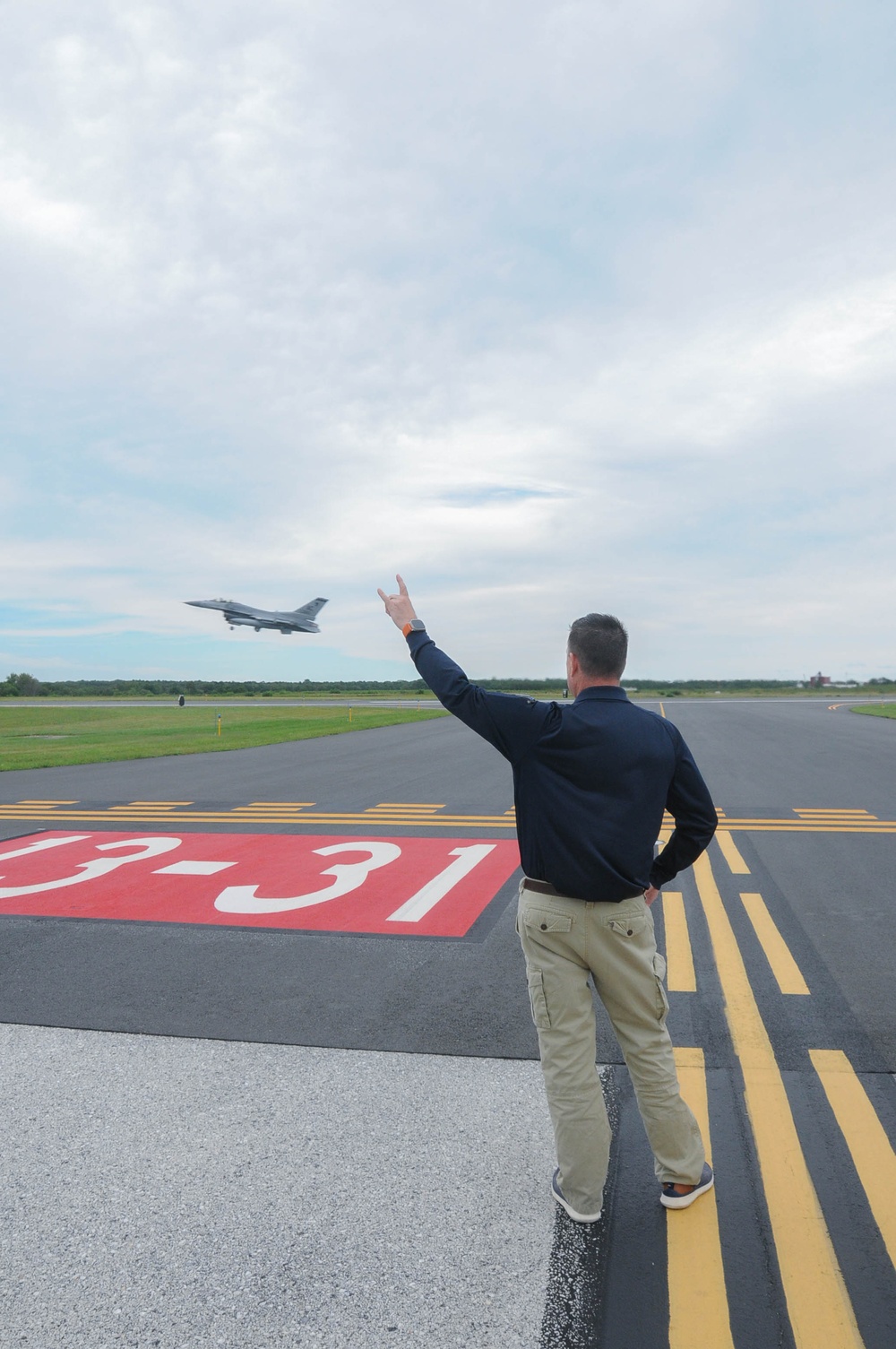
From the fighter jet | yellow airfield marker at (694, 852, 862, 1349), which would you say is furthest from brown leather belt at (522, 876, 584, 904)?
the fighter jet

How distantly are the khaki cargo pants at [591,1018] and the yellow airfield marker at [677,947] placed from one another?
1.59 m

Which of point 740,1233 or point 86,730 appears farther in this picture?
point 86,730

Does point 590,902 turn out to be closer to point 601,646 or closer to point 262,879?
point 601,646

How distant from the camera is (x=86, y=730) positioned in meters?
34.5

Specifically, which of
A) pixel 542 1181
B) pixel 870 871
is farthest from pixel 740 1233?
pixel 870 871

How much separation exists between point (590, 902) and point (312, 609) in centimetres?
7205

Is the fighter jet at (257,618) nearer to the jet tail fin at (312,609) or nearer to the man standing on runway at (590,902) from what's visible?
the jet tail fin at (312,609)

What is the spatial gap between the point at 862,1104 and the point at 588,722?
91.9 inches

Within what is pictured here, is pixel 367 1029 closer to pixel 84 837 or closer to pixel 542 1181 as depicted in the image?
pixel 542 1181

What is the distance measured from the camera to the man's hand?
3.54 m

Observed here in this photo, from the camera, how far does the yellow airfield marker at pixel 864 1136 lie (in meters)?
3.08

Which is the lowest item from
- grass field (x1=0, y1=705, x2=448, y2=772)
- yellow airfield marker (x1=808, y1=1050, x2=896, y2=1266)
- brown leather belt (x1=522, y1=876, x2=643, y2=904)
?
yellow airfield marker (x1=808, y1=1050, x2=896, y2=1266)

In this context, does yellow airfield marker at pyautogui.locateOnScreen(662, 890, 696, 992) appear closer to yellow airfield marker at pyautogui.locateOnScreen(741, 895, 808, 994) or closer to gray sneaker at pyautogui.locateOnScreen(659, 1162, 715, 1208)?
yellow airfield marker at pyautogui.locateOnScreen(741, 895, 808, 994)

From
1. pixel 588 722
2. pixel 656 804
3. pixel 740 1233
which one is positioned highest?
pixel 588 722
